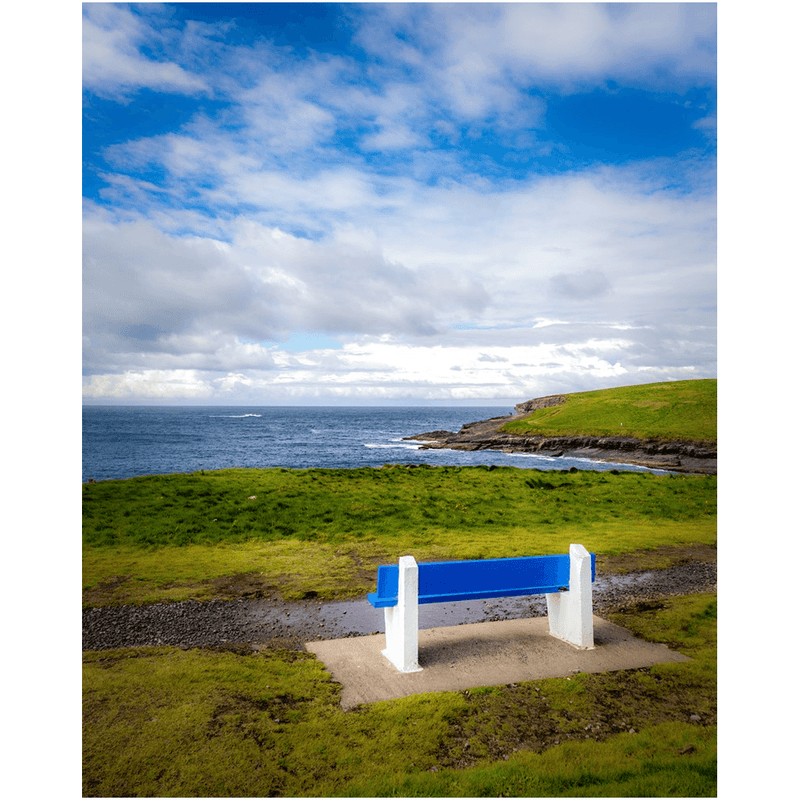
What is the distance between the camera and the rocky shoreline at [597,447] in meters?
40.9

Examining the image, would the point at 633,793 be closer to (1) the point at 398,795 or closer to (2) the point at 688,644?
(1) the point at 398,795

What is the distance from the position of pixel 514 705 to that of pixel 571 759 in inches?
34.1

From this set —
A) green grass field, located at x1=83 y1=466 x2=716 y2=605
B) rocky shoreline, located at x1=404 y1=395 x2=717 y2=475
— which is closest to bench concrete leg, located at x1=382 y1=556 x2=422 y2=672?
green grass field, located at x1=83 y1=466 x2=716 y2=605

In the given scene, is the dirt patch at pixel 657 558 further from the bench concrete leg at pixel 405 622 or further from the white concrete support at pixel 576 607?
the bench concrete leg at pixel 405 622

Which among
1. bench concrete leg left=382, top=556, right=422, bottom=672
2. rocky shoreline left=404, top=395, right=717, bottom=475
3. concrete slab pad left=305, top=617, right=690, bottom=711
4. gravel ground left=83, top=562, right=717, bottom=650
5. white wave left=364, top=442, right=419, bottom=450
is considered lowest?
white wave left=364, top=442, right=419, bottom=450

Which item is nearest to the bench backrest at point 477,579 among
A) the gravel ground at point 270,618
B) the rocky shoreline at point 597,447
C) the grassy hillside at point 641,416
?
the gravel ground at point 270,618

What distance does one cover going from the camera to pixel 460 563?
5.73 metres

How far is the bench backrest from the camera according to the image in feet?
18.3

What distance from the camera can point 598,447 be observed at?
5056cm

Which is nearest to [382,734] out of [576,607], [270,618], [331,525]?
[576,607]

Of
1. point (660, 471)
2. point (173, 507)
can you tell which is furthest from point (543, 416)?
point (173, 507)

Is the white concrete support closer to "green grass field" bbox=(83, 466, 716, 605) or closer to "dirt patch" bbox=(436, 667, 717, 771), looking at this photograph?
"dirt patch" bbox=(436, 667, 717, 771)

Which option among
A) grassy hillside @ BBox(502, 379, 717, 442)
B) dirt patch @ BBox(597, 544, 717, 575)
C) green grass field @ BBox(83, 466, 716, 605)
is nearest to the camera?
green grass field @ BBox(83, 466, 716, 605)

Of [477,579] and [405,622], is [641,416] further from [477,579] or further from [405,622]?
[405,622]
